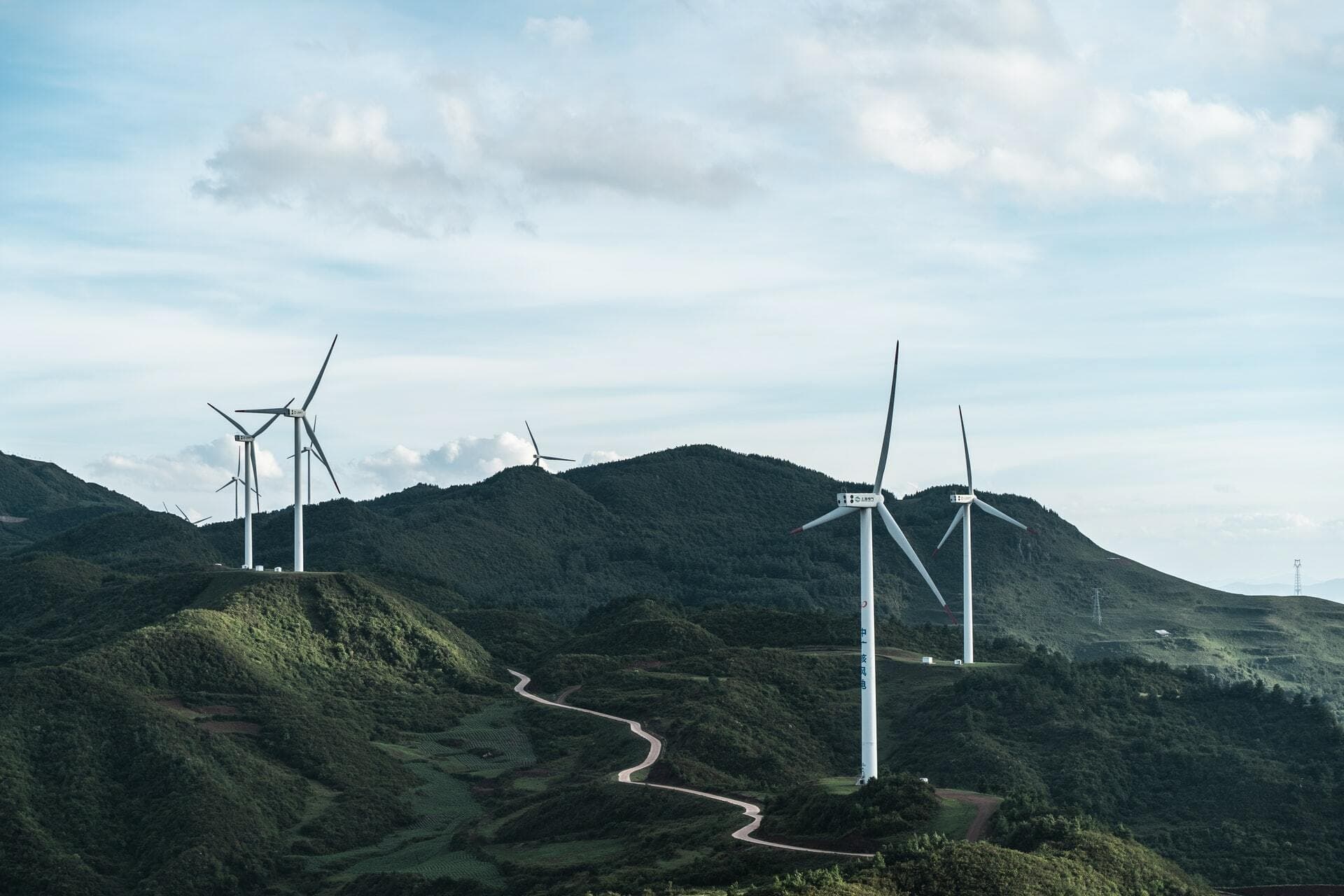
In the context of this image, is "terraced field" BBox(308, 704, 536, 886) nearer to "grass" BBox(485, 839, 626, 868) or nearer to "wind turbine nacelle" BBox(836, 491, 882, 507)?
"grass" BBox(485, 839, 626, 868)

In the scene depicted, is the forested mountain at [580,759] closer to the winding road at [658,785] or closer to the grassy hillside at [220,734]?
the grassy hillside at [220,734]

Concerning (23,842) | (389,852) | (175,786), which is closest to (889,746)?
(389,852)

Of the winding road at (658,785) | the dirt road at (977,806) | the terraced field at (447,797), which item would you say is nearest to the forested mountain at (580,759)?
the terraced field at (447,797)

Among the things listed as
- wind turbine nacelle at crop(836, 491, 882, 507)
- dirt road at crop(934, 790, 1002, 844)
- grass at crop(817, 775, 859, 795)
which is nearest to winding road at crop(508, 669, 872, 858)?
grass at crop(817, 775, 859, 795)

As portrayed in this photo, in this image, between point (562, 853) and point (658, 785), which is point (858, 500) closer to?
point (658, 785)

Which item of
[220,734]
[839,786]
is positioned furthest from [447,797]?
[839,786]
